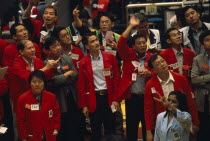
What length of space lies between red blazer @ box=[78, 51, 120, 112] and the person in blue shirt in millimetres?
1366

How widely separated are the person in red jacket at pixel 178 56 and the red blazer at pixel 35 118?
6.13 ft

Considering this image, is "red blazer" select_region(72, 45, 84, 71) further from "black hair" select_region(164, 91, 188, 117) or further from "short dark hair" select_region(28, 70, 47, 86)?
"black hair" select_region(164, 91, 188, 117)

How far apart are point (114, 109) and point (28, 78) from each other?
52.2 inches

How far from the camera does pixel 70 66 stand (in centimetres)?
883

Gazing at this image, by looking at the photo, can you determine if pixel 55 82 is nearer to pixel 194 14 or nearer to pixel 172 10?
pixel 194 14

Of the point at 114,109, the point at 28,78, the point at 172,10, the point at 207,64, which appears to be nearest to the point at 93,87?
the point at 114,109

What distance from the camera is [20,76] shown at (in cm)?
862

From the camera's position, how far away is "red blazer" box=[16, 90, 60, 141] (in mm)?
8133

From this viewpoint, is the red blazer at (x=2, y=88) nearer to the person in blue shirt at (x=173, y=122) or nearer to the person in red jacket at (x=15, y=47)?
the person in red jacket at (x=15, y=47)

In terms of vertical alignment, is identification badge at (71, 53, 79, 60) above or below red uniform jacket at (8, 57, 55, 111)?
above

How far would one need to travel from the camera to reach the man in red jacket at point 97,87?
8672 mm

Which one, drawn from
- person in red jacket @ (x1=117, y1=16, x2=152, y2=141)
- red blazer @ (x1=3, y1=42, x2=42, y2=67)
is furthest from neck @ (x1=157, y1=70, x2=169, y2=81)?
red blazer @ (x1=3, y1=42, x2=42, y2=67)

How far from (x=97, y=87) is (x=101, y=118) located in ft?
1.54

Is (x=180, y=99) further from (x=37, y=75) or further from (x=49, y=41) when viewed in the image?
(x=49, y=41)
